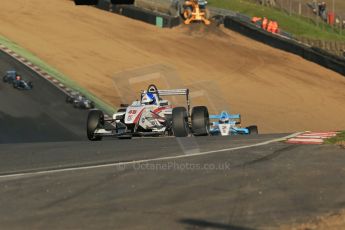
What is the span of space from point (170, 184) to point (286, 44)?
27.2 meters

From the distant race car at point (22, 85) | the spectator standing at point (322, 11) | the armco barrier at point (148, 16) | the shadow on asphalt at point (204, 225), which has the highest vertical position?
the spectator standing at point (322, 11)

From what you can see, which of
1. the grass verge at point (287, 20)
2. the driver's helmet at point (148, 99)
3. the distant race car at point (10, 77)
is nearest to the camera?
the driver's helmet at point (148, 99)

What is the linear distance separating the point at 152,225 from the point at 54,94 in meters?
17.3

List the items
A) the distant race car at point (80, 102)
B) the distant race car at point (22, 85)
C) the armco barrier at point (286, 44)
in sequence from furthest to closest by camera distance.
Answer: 1. the armco barrier at point (286, 44)
2. the distant race car at point (22, 85)
3. the distant race car at point (80, 102)

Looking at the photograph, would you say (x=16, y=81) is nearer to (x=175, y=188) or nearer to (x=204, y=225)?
(x=175, y=188)

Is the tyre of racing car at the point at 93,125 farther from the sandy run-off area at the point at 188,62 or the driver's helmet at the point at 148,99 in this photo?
the sandy run-off area at the point at 188,62

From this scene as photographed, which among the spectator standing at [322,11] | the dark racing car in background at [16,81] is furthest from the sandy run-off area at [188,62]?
the spectator standing at [322,11]

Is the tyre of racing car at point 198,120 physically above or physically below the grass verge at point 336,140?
below

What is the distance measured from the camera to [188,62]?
106 feet

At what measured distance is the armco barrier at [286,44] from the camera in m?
32.4

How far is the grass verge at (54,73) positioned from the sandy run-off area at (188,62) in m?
0.43

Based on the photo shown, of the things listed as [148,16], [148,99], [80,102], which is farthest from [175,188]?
[148,16]

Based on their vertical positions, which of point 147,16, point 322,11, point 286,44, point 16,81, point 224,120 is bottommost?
point 224,120

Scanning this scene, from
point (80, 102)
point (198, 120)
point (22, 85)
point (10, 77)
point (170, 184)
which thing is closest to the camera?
point (170, 184)
